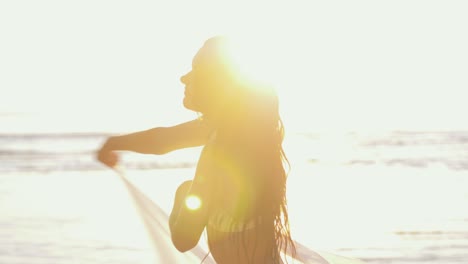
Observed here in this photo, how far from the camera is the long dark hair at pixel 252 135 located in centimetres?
252

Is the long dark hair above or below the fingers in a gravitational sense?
above

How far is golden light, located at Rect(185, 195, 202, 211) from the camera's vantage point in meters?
2.49

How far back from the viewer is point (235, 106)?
8.27 feet

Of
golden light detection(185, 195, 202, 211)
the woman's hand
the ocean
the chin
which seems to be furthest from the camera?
the ocean

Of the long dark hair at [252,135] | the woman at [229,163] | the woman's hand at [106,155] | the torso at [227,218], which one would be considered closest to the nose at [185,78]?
the woman at [229,163]

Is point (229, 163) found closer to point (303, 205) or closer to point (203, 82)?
point (203, 82)

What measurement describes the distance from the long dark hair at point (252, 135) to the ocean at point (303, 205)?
2.98 feet

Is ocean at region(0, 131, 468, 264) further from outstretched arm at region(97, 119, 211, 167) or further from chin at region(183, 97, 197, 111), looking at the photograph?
chin at region(183, 97, 197, 111)

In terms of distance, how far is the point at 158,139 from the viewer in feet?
8.86

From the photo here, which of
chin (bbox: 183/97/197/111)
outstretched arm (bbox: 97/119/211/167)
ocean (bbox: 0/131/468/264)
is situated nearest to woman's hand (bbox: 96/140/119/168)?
outstretched arm (bbox: 97/119/211/167)

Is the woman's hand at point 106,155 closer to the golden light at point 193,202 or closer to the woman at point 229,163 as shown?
the woman at point 229,163

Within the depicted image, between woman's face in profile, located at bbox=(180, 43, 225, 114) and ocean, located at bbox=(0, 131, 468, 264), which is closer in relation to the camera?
woman's face in profile, located at bbox=(180, 43, 225, 114)

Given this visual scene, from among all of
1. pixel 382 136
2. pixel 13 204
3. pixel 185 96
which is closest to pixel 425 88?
pixel 382 136

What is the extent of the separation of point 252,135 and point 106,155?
0.54 meters
